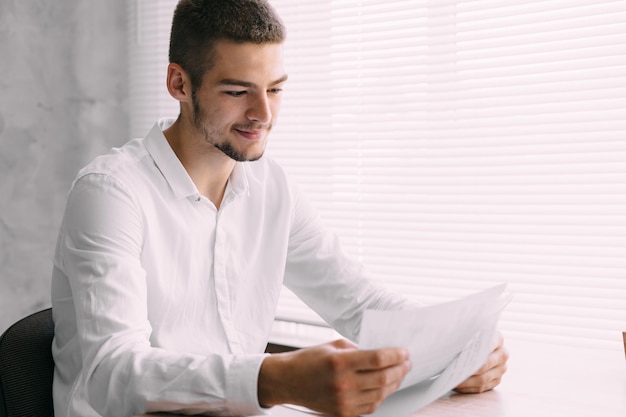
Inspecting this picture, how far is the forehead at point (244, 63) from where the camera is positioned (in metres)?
1.38

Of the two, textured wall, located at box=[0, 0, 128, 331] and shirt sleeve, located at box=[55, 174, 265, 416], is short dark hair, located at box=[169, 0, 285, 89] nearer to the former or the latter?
shirt sleeve, located at box=[55, 174, 265, 416]

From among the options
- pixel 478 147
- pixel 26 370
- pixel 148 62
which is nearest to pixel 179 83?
pixel 26 370

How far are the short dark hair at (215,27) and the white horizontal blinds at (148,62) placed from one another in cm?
132

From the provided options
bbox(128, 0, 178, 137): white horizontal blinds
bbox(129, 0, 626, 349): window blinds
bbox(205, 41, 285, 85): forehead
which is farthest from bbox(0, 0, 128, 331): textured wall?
bbox(205, 41, 285, 85): forehead

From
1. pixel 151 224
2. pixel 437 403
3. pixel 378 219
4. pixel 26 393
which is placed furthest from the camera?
pixel 378 219

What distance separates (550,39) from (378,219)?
71 centimetres

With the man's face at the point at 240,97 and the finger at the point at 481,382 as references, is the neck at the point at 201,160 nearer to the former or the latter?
the man's face at the point at 240,97

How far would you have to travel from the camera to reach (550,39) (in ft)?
6.10

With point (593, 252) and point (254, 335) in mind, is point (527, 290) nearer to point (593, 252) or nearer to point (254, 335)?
point (593, 252)

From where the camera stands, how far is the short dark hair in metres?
1.40

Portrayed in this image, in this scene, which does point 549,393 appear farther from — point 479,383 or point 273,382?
point 273,382

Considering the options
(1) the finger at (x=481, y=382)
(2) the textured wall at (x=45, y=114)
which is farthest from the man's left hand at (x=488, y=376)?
(2) the textured wall at (x=45, y=114)

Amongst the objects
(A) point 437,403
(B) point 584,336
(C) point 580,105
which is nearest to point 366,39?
(C) point 580,105

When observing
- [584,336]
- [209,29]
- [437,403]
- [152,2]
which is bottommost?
[584,336]
